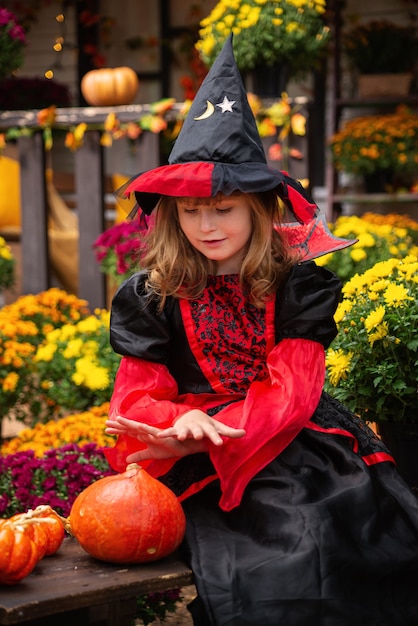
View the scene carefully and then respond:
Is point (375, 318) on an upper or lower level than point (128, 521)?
upper

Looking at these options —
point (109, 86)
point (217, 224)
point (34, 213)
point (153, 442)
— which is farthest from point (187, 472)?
point (109, 86)

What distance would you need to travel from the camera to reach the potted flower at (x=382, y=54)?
24.9 ft

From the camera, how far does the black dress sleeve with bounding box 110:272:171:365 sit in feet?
7.68

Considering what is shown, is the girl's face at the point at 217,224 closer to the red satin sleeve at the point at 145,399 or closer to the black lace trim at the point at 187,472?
the red satin sleeve at the point at 145,399

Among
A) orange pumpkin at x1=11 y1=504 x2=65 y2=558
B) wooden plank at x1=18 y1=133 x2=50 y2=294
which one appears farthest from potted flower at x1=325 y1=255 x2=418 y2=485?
wooden plank at x1=18 y1=133 x2=50 y2=294

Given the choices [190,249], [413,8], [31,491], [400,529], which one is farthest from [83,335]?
[413,8]

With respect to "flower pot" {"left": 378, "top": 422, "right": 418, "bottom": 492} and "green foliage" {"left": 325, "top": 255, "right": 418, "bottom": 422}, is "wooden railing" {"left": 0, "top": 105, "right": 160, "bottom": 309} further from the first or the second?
"flower pot" {"left": 378, "top": 422, "right": 418, "bottom": 492}

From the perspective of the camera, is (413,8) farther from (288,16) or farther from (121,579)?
(121,579)

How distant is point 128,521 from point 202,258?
0.79m

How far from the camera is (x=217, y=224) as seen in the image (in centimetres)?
231

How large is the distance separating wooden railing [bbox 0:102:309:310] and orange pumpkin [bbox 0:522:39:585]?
367 centimetres

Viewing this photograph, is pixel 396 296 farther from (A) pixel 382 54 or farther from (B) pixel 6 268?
(A) pixel 382 54

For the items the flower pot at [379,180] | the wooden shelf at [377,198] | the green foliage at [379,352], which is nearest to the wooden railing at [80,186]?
the wooden shelf at [377,198]

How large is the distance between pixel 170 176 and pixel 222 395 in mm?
561
